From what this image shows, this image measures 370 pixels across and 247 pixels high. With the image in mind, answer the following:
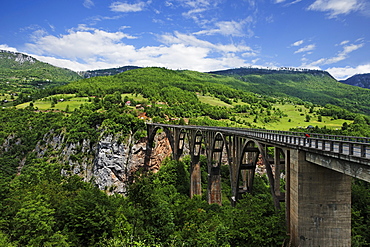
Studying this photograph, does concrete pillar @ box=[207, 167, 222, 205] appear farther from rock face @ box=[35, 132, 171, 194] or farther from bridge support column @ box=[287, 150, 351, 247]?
rock face @ box=[35, 132, 171, 194]

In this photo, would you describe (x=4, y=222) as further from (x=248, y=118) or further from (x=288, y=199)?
(x=248, y=118)

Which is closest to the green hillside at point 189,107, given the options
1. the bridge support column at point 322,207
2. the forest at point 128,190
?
the forest at point 128,190

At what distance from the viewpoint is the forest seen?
1733cm

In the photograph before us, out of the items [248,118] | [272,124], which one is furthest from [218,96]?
[272,124]

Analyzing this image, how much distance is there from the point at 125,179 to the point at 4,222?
172ft

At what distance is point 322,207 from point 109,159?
59867 millimetres

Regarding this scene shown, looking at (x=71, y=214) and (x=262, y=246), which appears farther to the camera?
(x=71, y=214)

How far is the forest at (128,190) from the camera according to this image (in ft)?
56.9

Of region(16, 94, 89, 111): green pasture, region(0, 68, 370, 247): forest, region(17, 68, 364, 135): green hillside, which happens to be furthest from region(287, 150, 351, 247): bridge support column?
region(16, 94, 89, 111): green pasture

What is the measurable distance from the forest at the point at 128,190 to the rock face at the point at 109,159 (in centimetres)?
182

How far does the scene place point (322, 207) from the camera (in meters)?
16.5

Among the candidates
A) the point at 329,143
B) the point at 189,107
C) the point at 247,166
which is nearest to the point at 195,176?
the point at 247,166

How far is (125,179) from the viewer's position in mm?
68938

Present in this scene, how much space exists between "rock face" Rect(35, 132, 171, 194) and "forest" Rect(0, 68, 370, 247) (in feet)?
5.96
